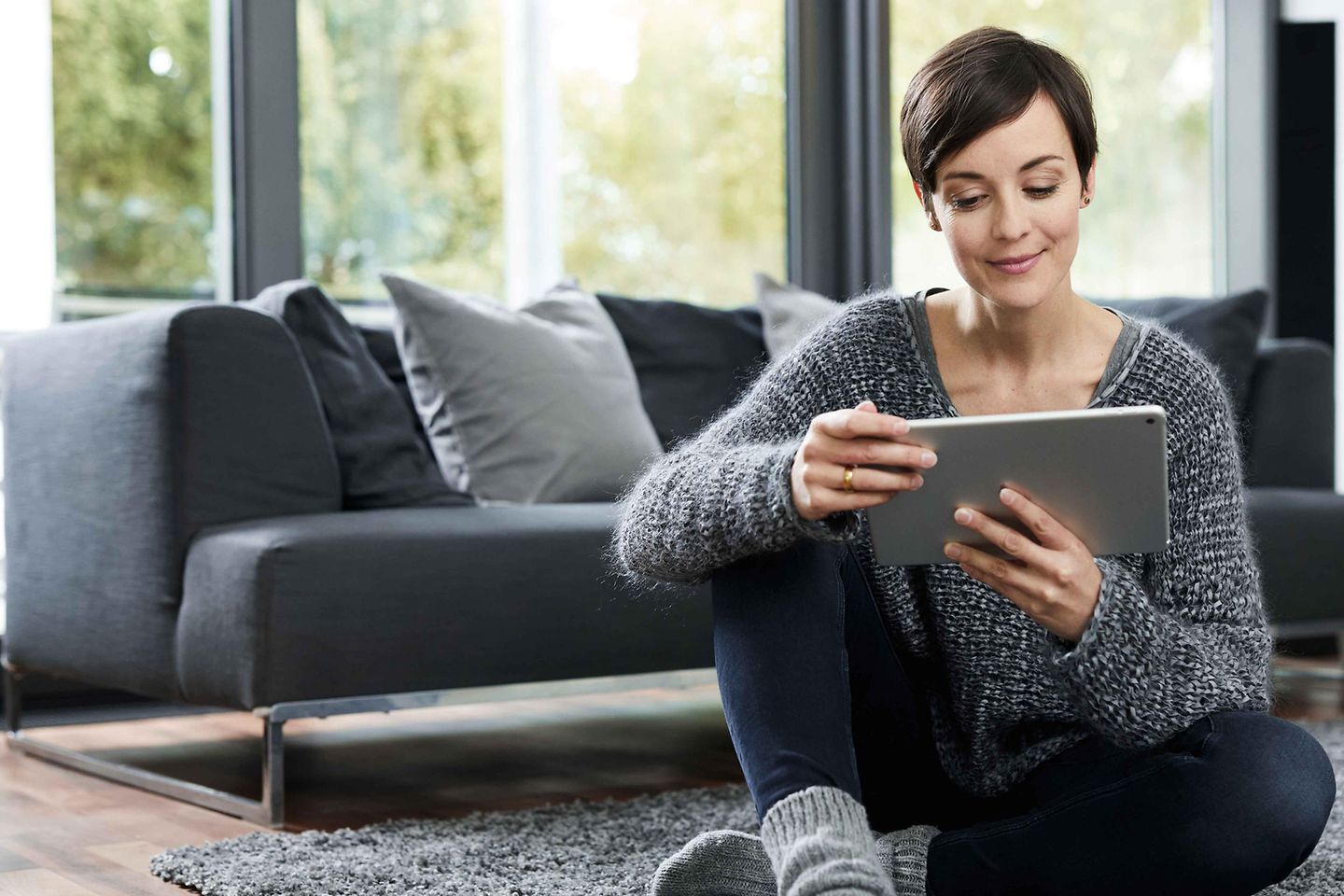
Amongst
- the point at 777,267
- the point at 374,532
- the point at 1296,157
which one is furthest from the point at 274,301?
the point at 1296,157

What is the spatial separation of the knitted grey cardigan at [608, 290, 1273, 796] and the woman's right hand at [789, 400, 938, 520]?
0.04m

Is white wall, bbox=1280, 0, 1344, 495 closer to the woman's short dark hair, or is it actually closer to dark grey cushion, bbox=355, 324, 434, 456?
dark grey cushion, bbox=355, 324, 434, 456

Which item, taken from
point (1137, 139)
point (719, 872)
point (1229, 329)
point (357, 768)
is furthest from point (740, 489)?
point (1137, 139)

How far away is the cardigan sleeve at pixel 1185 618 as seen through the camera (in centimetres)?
Answer: 133

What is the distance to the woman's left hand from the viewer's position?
50.5 inches

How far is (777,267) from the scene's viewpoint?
4207 millimetres

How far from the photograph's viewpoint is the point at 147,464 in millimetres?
2422

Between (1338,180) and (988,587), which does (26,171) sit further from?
(1338,180)

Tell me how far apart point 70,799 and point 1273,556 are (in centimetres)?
221

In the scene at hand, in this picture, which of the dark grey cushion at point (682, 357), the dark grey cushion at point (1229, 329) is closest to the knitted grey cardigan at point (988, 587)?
the dark grey cushion at point (682, 357)

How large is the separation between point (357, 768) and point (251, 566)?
594mm

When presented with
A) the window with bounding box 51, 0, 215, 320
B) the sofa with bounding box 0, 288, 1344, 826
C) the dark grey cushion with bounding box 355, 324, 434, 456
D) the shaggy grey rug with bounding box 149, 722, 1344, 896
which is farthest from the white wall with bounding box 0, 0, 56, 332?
the shaggy grey rug with bounding box 149, 722, 1344, 896

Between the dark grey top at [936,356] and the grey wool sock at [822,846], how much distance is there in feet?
1.45

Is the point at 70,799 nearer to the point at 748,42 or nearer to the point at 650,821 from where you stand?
the point at 650,821
